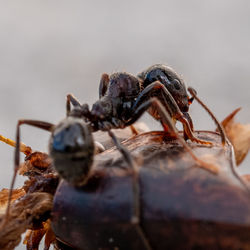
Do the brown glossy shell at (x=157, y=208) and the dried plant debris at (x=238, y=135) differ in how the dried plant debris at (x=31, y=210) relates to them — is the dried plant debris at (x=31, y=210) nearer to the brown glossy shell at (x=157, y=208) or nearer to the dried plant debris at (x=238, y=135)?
the brown glossy shell at (x=157, y=208)

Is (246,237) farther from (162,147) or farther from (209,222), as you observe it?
(162,147)

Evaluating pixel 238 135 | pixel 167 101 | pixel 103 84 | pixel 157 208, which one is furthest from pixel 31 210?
pixel 238 135

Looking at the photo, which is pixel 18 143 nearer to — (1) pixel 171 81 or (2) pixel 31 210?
(2) pixel 31 210

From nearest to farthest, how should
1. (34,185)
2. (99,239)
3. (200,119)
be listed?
(99,239) < (34,185) < (200,119)

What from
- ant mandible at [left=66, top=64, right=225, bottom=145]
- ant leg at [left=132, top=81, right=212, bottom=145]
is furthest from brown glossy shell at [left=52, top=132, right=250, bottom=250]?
ant mandible at [left=66, top=64, right=225, bottom=145]

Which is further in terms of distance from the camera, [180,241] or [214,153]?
[214,153]

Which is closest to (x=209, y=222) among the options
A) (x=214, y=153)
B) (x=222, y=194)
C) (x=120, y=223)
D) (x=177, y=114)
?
(x=222, y=194)

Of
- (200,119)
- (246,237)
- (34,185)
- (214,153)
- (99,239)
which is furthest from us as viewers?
(200,119)
